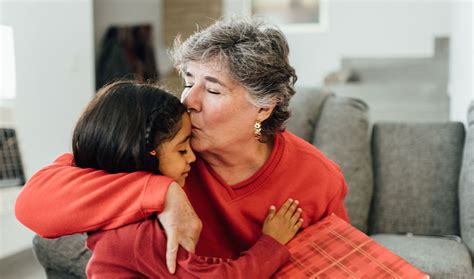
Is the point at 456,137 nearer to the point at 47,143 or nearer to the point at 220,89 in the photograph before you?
the point at 220,89

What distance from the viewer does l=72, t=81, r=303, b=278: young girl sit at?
1.01m

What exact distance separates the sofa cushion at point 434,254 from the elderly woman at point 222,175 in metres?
0.28

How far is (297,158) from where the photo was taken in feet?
4.75

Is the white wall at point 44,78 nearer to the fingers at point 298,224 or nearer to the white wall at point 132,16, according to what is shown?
the white wall at point 132,16

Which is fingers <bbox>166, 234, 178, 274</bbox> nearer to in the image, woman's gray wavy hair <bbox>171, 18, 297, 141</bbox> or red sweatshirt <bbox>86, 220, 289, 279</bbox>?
red sweatshirt <bbox>86, 220, 289, 279</bbox>

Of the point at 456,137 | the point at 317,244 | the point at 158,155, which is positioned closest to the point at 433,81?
the point at 456,137

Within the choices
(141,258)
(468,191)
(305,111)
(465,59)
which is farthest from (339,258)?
(465,59)

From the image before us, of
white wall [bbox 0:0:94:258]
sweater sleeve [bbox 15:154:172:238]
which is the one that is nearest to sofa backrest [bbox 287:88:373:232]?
sweater sleeve [bbox 15:154:172:238]

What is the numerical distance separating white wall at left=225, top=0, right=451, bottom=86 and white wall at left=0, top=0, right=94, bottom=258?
1.81 m

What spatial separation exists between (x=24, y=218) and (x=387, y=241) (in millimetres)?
1241

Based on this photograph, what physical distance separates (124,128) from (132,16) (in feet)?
12.5

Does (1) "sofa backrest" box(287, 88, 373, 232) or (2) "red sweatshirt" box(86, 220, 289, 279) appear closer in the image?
(2) "red sweatshirt" box(86, 220, 289, 279)

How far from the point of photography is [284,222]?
1325 millimetres

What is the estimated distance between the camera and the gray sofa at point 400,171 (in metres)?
1.90
